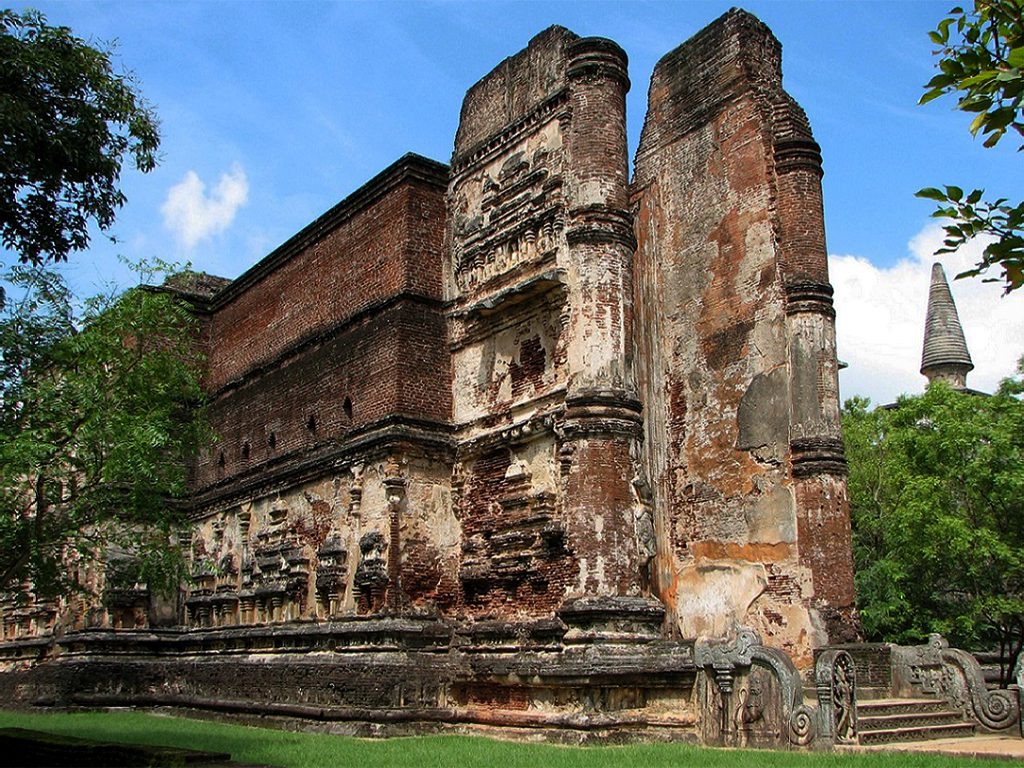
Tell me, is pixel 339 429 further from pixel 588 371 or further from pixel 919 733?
pixel 919 733

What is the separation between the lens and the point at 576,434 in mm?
12445

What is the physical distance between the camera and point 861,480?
27.8 metres

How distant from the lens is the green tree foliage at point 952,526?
22734mm

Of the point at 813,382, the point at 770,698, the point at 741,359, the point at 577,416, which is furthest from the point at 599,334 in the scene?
the point at 770,698

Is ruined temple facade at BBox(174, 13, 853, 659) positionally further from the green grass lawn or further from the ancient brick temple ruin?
the green grass lawn

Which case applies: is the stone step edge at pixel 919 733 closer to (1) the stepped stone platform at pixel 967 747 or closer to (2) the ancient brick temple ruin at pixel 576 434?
(1) the stepped stone platform at pixel 967 747

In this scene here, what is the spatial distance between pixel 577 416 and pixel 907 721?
5.12 m

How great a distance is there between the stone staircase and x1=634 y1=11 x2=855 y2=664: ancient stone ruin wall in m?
0.99

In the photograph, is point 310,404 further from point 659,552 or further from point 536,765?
point 536,765

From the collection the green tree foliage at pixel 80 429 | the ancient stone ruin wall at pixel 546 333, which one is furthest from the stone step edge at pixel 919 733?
the green tree foliage at pixel 80 429

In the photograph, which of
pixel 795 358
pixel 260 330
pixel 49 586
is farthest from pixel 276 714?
pixel 795 358

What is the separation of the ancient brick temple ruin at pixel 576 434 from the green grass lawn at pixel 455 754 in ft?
2.21

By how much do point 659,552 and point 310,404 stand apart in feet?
21.4

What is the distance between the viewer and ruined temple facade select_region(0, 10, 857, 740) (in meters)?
12.3
